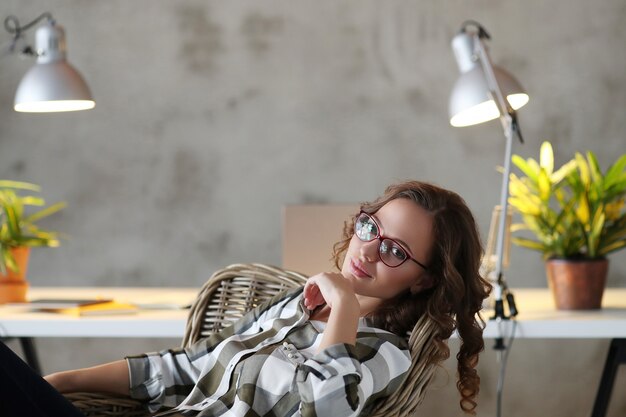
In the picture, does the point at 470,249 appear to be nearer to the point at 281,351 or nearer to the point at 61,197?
the point at 281,351

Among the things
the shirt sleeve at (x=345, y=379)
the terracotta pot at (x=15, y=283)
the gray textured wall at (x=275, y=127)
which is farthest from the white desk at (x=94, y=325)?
the gray textured wall at (x=275, y=127)

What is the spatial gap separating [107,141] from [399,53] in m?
1.38

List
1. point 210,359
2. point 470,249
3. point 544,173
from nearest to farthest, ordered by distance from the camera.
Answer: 1. point 470,249
2. point 210,359
3. point 544,173

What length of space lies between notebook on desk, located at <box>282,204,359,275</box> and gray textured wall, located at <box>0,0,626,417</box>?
4.49 feet

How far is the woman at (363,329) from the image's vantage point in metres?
1.38

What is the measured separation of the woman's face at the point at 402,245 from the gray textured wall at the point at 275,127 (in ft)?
7.53

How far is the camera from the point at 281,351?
1526 mm

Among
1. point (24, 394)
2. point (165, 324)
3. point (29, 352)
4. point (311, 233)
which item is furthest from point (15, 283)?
point (24, 394)

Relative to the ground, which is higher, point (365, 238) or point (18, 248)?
Answer: point (365, 238)

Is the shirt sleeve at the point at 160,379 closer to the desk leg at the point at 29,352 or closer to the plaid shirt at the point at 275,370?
the plaid shirt at the point at 275,370

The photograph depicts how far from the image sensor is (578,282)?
2461 mm

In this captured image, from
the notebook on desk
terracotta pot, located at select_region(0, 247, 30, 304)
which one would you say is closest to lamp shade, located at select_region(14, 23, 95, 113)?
terracotta pot, located at select_region(0, 247, 30, 304)

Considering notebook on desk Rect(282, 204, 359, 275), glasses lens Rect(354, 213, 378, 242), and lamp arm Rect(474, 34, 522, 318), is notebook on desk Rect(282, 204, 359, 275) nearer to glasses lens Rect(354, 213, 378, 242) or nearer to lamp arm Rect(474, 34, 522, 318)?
lamp arm Rect(474, 34, 522, 318)

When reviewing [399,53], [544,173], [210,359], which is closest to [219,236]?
[399,53]
